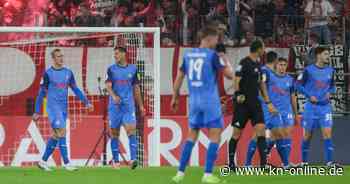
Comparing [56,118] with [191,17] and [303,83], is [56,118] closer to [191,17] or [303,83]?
[303,83]

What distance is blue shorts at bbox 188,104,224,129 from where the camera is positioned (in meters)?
11.7

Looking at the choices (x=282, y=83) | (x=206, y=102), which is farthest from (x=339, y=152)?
(x=206, y=102)

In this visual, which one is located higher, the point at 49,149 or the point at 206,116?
the point at 206,116

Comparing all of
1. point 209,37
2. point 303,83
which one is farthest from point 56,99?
point 209,37

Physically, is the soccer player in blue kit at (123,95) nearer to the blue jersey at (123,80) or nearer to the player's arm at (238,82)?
the blue jersey at (123,80)

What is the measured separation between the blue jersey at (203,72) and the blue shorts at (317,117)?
4.04m

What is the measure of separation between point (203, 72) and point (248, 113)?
2282 mm

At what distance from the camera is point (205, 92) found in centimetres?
1167

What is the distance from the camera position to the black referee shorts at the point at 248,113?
44.7ft

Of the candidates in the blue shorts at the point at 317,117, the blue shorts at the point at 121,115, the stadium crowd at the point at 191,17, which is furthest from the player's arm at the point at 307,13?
the blue shorts at the point at 121,115

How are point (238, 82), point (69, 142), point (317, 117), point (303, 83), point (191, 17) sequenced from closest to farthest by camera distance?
point (238, 82)
point (317, 117)
point (303, 83)
point (69, 142)
point (191, 17)

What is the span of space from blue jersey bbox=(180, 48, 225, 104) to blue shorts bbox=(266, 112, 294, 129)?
4.16m

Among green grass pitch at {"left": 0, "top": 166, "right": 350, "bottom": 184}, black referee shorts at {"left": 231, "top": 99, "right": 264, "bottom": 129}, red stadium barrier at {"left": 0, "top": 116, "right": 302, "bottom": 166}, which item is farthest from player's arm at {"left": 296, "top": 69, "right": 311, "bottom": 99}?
red stadium barrier at {"left": 0, "top": 116, "right": 302, "bottom": 166}

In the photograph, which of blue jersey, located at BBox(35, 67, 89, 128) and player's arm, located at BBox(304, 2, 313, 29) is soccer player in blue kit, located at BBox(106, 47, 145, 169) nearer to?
blue jersey, located at BBox(35, 67, 89, 128)
